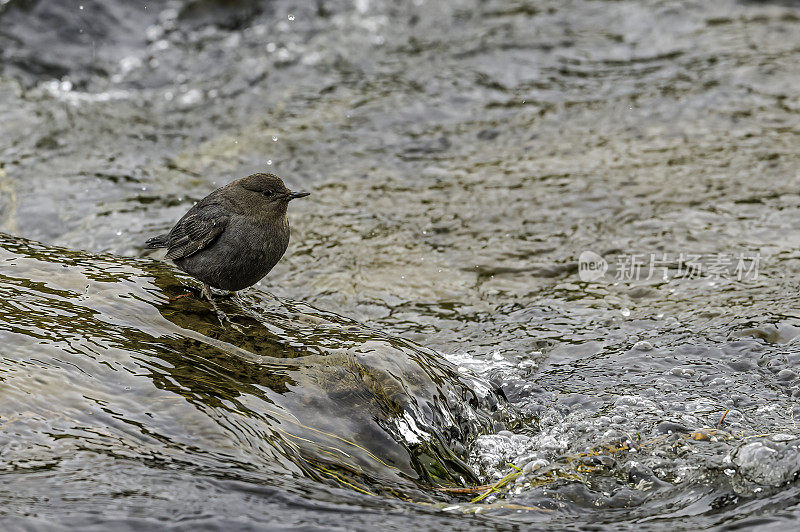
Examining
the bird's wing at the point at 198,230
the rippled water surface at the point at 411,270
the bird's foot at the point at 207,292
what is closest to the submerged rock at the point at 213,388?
the rippled water surface at the point at 411,270

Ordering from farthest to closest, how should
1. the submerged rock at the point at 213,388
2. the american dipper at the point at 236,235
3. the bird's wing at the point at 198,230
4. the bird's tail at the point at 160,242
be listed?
1. the bird's tail at the point at 160,242
2. the bird's wing at the point at 198,230
3. the american dipper at the point at 236,235
4. the submerged rock at the point at 213,388

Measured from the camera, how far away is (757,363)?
5.12 m

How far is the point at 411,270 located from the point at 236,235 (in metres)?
2.13

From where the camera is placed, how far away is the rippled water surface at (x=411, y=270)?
12.2 ft

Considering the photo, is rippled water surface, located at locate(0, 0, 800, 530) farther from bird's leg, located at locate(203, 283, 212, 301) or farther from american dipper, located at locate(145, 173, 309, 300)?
american dipper, located at locate(145, 173, 309, 300)

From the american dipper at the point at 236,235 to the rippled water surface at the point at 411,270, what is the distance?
0.74 feet

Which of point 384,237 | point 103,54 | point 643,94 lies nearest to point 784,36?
point 643,94

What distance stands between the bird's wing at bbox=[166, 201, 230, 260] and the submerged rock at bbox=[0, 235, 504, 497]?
10.0 inches

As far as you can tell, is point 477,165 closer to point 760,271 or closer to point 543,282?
point 543,282

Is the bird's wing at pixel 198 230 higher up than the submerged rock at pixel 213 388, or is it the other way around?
the bird's wing at pixel 198 230

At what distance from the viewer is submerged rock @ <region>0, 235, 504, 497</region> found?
12.0 feet

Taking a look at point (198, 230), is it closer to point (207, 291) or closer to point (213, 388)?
point (207, 291)

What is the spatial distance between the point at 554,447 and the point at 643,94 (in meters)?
6.27

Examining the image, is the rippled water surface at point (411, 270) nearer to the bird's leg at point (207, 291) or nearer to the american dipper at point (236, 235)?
the bird's leg at point (207, 291)
